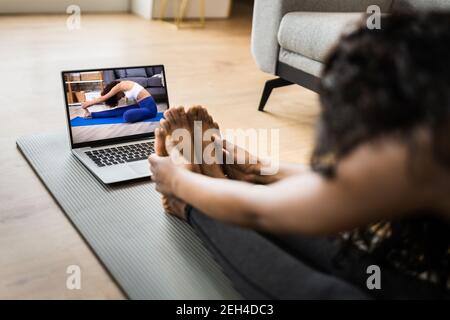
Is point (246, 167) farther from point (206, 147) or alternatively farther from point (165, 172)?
point (165, 172)

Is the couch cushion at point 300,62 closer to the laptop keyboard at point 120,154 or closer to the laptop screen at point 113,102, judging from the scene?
the laptop screen at point 113,102

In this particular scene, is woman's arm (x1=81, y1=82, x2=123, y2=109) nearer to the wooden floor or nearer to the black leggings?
the wooden floor

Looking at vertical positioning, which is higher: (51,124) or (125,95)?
(125,95)

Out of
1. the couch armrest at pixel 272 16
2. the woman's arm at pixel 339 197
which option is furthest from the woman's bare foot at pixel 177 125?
the couch armrest at pixel 272 16

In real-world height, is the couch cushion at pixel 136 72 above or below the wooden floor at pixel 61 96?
above

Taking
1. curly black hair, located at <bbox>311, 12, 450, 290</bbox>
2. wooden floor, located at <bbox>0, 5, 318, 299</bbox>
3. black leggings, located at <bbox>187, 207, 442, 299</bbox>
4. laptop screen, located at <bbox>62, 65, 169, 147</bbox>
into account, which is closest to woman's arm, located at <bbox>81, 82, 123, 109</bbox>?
laptop screen, located at <bbox>62, 65, 169, 147</bbox>

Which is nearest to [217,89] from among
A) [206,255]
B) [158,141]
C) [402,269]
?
[158,141]

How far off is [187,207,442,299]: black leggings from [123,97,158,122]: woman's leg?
0.57 meters

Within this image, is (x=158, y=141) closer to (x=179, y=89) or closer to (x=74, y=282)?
(x=74, y=282)

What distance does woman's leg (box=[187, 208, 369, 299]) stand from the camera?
925mm

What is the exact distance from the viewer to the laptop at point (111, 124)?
4.96 feet
